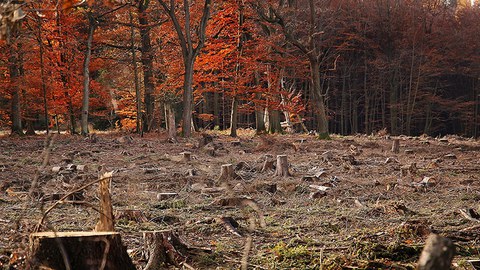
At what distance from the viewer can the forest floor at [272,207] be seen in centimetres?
438

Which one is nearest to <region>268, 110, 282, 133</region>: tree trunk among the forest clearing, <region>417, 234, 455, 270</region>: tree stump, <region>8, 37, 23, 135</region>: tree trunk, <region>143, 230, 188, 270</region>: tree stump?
the forest clearing

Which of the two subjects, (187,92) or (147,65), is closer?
(187,92)

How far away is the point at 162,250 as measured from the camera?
4.22 metres

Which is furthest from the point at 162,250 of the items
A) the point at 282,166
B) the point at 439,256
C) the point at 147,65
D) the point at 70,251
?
the point at 147,65

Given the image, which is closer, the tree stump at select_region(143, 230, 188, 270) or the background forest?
the tree stump at select_region(143, 230, 188, 270)

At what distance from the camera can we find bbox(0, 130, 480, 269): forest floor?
438 cm

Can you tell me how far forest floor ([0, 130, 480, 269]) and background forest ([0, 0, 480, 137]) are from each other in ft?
19.3

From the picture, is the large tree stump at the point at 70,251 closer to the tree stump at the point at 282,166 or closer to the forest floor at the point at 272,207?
the forest floor at the point at 272,207

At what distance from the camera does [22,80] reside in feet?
70.5

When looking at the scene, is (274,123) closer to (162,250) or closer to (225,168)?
(225,168)

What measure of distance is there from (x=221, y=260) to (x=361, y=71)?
34.3 m

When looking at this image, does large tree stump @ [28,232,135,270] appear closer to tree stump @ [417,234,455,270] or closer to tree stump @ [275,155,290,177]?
tree stump @ [417,234,455,270]

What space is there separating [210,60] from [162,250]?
722 inches

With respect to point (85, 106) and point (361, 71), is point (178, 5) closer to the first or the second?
point (85, 106)
